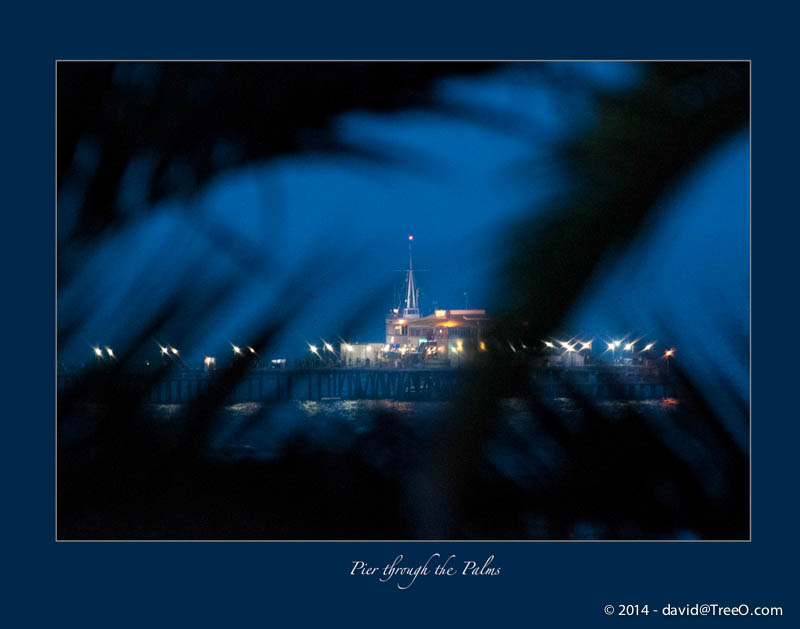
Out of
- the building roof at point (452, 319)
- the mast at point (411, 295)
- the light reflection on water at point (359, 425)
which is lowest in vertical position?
the light reflection on water at point (359, 425)

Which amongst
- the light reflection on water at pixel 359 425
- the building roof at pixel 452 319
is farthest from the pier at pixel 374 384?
the building roof at pixel 452 319

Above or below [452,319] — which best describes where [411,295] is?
above

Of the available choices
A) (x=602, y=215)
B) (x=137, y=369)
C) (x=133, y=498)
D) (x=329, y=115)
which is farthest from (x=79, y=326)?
(x=602, y=215)

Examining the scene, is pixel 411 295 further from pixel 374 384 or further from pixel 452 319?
pixel 374 384

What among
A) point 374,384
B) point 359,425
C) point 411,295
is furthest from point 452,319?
point 359,425

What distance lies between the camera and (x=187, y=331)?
3.69 meters

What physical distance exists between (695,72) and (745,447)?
174 centimetres

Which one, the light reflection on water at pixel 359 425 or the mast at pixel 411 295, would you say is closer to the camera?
the light reflection on water at pixel 359 425

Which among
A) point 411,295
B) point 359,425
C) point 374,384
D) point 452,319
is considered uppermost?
point 411,295

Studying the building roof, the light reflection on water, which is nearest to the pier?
the light reflection on water

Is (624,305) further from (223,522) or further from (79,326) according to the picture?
(79,326)

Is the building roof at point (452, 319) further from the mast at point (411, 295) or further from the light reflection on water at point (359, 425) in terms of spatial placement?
the light reflection on water at point (359, 425)

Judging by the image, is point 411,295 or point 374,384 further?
point 374,384

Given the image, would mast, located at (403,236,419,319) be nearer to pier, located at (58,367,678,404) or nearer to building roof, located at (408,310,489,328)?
building roof, located at (408,310,489,328)
